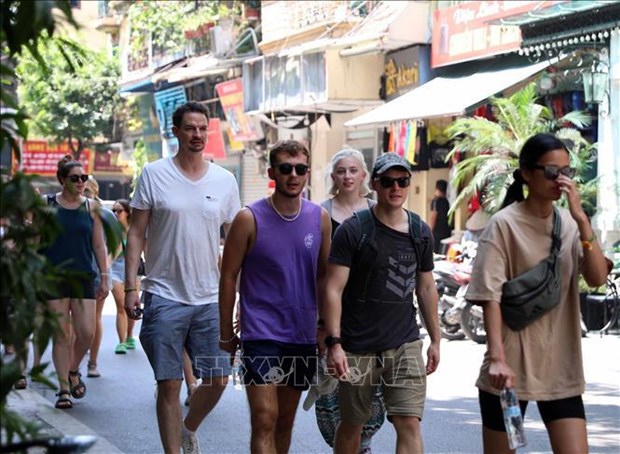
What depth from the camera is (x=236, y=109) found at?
101 feet

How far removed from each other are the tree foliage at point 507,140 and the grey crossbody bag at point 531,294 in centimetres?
1237

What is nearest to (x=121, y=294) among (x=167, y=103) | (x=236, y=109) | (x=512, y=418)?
(x=512, y=418)

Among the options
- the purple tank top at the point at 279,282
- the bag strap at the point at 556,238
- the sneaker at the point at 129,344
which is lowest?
the sneaker at the point at 129,344

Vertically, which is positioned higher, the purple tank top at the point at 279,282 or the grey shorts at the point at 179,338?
the purple tank top at the point at 279,282

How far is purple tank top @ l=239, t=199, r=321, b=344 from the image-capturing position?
20.9 ft

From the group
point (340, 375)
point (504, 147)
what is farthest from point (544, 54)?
point (340, 375)

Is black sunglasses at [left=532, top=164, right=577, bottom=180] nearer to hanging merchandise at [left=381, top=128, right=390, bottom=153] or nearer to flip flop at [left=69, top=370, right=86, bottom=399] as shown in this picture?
flip flop at [left=69, top=370, right=86, bottom=399]

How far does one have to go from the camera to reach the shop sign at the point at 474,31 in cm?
2028

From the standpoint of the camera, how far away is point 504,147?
1783 centimetres

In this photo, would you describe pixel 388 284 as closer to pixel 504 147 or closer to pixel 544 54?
pixel 504 147

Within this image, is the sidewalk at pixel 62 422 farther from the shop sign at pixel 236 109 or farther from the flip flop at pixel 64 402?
the shop sign at pixel 236 109

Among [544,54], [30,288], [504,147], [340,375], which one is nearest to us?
[30,288]

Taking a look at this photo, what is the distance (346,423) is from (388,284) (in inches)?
29.8

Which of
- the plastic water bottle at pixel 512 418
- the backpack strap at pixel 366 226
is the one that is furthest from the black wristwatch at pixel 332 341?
the plastic water bottle at pixel 512 418
